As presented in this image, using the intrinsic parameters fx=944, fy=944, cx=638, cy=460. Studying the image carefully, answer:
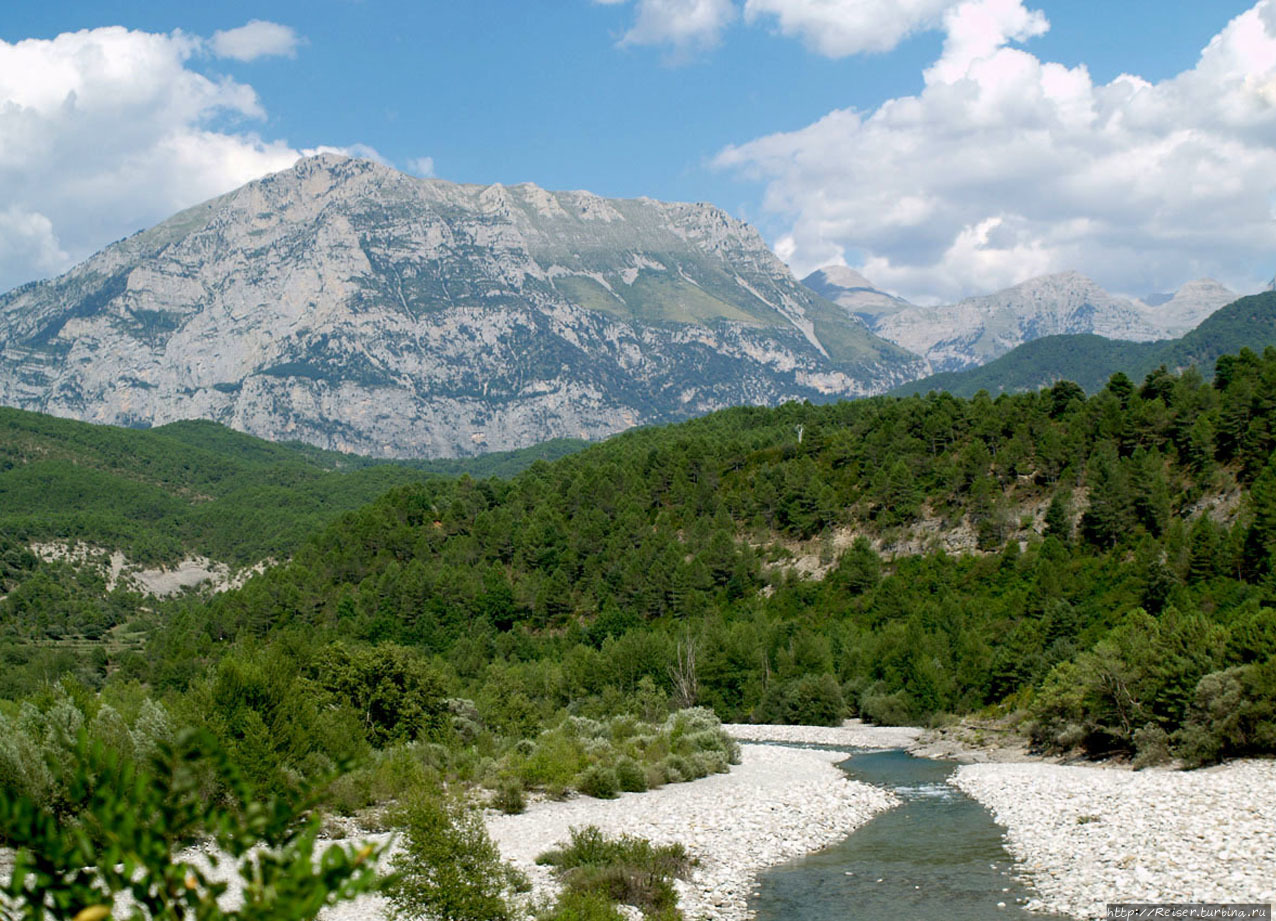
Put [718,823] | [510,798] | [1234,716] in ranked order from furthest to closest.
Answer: [510,798] → [1234,716] → [718,823]

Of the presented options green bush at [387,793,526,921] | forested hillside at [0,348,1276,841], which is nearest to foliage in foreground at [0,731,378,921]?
green bush at [387,793,526,921]

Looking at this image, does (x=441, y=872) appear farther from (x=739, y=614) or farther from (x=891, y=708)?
(x=739, y=614)

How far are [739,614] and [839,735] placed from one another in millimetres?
31201

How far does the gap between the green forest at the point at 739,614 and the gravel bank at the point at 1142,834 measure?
5.97 m

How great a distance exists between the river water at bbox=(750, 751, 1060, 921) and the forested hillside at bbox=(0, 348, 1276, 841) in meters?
14.3

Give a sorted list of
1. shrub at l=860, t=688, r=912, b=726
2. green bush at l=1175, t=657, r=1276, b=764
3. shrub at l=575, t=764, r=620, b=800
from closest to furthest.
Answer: green bush at l=1175, t=657, r=1276, b=764 → shrub at l=575, t=764, r=620, b=800 → shrub at l=860, t=688, r=912, b=726

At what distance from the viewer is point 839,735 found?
78.2 m

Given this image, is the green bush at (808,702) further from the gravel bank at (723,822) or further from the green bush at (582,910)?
the green bush at (582,910)

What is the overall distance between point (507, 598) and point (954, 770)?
75953 millimetres

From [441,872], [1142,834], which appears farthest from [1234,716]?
[441,872]

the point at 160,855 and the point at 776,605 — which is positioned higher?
the point at 160,855

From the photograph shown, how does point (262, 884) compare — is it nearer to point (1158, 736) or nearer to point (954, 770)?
point (1158, 736)

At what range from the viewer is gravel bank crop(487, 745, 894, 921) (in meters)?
30.0

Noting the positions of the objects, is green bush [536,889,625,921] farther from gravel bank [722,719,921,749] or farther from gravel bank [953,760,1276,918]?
gravel bank [722,719,921,749]
